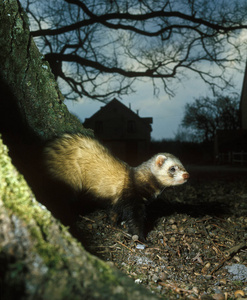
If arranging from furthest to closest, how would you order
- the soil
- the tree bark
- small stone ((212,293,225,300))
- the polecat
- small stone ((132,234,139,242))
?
the polecat, small stone ((132,234,139,242)), the soil, small stone ((212,293,225,300)), the tree bark

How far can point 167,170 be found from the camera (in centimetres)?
447

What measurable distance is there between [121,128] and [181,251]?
37057 millimetres

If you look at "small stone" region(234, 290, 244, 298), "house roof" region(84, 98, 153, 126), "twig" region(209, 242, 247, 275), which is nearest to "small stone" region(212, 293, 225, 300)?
"small stone" region(234, 290, 244, 298)

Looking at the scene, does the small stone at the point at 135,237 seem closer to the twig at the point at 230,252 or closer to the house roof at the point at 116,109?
the twig at the point at 230,252

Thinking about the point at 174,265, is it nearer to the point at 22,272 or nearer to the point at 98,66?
the point at 22,272

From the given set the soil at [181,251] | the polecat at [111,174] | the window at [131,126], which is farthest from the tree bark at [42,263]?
the window at [131,126]

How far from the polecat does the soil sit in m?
0.33

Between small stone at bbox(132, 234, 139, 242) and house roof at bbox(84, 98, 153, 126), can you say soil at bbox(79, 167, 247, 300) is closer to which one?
small stone at bbox(132, 234, 139, 242)

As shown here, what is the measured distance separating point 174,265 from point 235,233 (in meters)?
1.51

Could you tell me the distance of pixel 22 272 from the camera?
120cm

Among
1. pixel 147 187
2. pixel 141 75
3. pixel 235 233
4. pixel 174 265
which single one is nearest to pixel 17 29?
pixel 147 187

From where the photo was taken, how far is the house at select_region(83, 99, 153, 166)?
39719 mm

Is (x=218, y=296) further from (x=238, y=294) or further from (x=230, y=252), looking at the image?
(x=230, y=252)

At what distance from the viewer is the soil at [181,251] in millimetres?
2592
